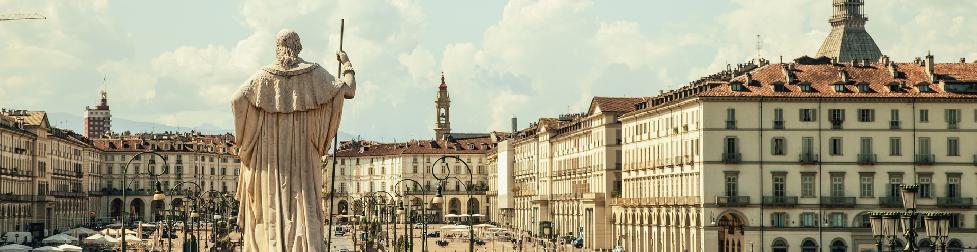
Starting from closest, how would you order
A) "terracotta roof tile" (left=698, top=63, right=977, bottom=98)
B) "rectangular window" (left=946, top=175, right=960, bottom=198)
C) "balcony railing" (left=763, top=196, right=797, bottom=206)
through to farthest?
"balcony railing" (left=763, top=196, right=797, bottom=206) < "terracotta roof tile" (left=698, top=63, right=977, bottom=98) < "rectangular window" (left=946, top=175, right=960, bottom=198)

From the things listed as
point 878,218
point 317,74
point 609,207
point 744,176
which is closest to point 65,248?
point 744,176

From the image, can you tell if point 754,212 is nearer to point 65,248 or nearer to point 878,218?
point 65,248

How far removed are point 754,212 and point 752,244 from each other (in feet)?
6.09

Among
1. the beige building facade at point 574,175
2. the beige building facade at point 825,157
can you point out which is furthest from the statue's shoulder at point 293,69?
the beige building facade at point 574,175

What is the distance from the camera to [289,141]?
22672mm

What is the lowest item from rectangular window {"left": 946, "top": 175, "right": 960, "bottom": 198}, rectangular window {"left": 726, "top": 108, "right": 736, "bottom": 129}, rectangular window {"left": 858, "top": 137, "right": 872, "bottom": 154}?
rectangular window {"left": 946, "top": 175, "right": 960, "bottom": 198}

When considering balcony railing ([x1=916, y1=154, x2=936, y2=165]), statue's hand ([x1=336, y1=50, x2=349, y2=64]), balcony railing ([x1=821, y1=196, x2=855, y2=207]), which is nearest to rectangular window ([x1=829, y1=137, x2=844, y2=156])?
balcony railing ([x1=821, y1=196, x2=855, y2=207])

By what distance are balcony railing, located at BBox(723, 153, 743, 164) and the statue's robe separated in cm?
9009

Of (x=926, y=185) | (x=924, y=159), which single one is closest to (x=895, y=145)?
(x=924, y=159)

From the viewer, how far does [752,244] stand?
110 meters

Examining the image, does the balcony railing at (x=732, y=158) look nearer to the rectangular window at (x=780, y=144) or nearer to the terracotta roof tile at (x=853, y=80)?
the rectangular window at (x=780, y=144)

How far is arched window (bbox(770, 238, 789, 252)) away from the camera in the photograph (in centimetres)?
11081

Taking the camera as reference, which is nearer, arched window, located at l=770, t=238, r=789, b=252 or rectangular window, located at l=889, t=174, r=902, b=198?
arched window, located at l=770, t=238, r=789, b=252

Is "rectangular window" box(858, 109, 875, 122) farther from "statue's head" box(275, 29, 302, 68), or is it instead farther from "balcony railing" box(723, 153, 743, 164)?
"statue's head" box(275, 29, 302, 68)
